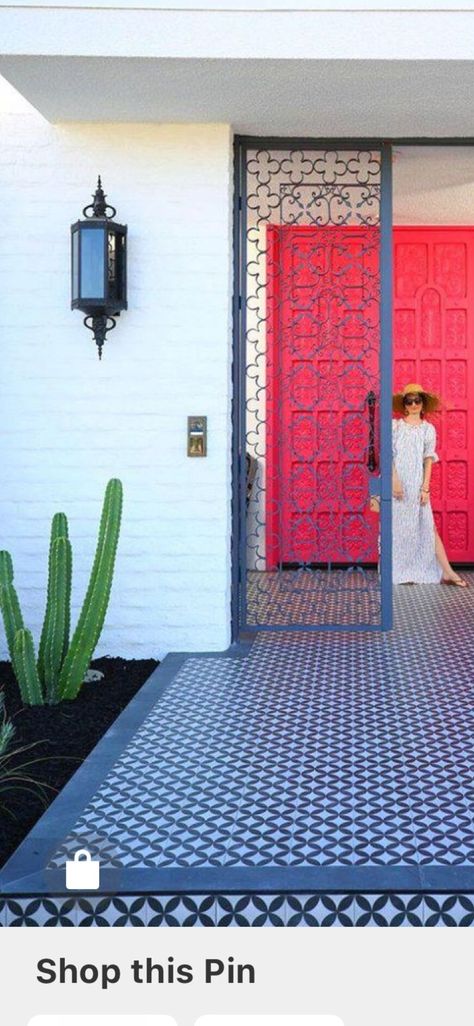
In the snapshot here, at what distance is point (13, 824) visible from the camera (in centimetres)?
339

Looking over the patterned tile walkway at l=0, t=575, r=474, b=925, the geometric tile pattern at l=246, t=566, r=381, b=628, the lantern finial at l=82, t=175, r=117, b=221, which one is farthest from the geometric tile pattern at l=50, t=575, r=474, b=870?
Answer: the lantern finial at l=82, t=175, r=117, b=221

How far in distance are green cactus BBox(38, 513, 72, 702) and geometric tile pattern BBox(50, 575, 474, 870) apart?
50 cm

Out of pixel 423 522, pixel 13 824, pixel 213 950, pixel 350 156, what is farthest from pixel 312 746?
pixel 423 522

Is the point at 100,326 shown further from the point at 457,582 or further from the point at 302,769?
the point at 457,582

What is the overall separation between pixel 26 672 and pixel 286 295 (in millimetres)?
5272

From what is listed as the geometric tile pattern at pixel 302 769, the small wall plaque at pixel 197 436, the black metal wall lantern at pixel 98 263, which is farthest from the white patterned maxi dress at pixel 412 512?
the black metal wall lantern at pixel 98 263

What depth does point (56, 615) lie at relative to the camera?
492 centimetres

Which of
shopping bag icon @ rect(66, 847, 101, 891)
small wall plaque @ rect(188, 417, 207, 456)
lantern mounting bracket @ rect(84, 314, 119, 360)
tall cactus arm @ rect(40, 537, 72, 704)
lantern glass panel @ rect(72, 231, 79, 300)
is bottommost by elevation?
shopping bag icon @ rect(66, 847, 101, 891)

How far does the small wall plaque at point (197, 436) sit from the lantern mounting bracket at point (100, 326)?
576 mm

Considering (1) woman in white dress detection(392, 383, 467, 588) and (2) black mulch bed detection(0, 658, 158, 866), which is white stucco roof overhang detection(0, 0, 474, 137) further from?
(1) woman in white dress detection(392, 383, 467, 588)

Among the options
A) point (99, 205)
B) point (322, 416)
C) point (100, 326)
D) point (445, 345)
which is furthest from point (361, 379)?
point (99, 205)

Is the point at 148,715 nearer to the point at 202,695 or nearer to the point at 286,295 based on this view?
the point at 202,695

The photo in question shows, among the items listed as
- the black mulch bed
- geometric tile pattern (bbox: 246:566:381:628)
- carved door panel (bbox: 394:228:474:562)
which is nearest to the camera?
the black mulch bed

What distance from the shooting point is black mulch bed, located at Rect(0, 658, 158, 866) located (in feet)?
11.4
